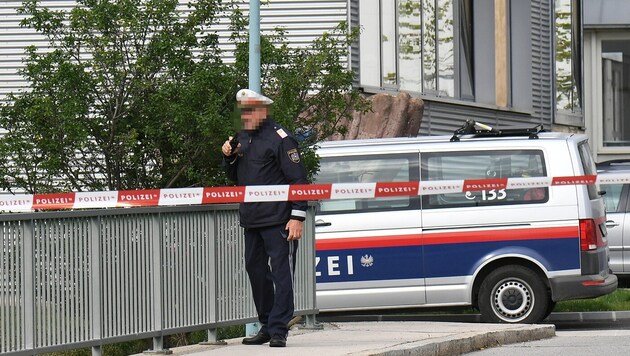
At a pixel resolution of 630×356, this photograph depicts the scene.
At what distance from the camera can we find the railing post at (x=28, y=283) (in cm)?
805

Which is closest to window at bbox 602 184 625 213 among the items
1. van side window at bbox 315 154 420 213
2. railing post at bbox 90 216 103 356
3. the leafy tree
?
van side window at bbox 315 154 420 213

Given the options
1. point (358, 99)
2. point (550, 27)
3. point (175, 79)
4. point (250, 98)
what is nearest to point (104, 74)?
point (175, 79)

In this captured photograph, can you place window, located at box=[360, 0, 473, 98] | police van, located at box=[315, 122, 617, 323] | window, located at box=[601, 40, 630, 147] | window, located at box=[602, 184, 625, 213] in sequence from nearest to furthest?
1. police van, located at box=[315, 122, 617, 323]
2. window, located at box=[602, 184, 625, 213]
3. window, located at box=[360, 0, 473, 98]
4. window, located at box=[601, 40, 630, 147]

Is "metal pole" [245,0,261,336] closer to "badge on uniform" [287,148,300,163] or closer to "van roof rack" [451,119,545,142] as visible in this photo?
"badge on uniform" [287,148,300,163]

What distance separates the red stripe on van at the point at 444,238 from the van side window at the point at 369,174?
0.98ft

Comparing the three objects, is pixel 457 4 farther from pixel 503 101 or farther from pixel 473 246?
pixel 473 246

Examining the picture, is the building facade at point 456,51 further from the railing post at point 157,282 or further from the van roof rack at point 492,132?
the railing post at point 157,282

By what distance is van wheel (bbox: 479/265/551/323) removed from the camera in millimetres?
13000

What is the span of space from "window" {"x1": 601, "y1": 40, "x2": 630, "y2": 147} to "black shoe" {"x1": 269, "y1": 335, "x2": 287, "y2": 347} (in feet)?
93.0

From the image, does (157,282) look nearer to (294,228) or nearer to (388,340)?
(294,228)

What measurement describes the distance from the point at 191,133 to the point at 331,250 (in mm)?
2874

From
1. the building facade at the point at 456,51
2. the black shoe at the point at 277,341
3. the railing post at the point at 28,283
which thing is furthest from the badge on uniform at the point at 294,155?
the building facade at the point at 456,51

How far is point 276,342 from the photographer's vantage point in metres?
9.30

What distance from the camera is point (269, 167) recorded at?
9.30m
